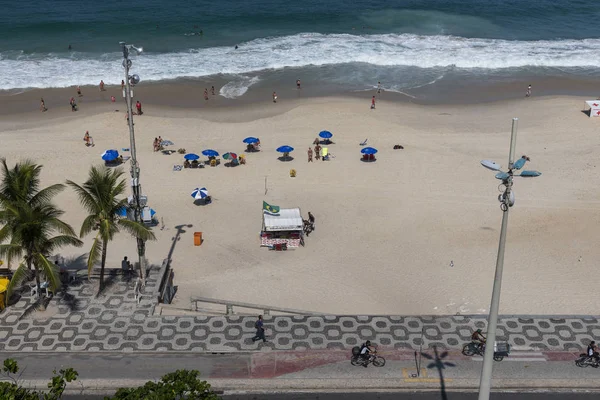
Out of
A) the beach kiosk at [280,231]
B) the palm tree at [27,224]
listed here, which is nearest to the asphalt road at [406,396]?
the palm tree at [27,224]

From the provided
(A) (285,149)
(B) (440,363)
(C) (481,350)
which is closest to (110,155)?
(A) (285,149)

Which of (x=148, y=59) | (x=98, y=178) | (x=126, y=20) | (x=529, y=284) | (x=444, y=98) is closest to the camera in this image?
(x=98, y=178)

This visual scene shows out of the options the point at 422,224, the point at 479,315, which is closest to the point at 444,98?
the point at 422,224

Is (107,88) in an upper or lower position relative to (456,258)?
upper

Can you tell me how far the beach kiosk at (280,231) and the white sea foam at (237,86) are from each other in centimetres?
2534

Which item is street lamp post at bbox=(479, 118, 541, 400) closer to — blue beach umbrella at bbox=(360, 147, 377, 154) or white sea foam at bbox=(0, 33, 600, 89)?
blue beach umbrella at bbox=(360, 147, 377, 154)

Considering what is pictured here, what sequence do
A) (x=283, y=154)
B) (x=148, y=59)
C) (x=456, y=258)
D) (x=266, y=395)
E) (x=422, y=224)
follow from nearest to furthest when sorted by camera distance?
1. (x=266, y=395)
2. (x=456, y=258)
3. (x=422, y=224)
4. (x=283, y=154)
5. (x=148, y=59)

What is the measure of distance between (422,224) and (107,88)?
33764 mm

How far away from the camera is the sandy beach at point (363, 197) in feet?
94.3

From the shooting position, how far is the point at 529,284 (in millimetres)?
28766

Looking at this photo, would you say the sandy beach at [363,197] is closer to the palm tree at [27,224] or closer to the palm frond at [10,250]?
the palm tree at [27,224]

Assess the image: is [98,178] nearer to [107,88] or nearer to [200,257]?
[200,257]

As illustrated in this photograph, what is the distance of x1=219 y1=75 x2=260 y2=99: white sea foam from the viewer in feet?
185

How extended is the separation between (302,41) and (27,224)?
53002 millimetres
